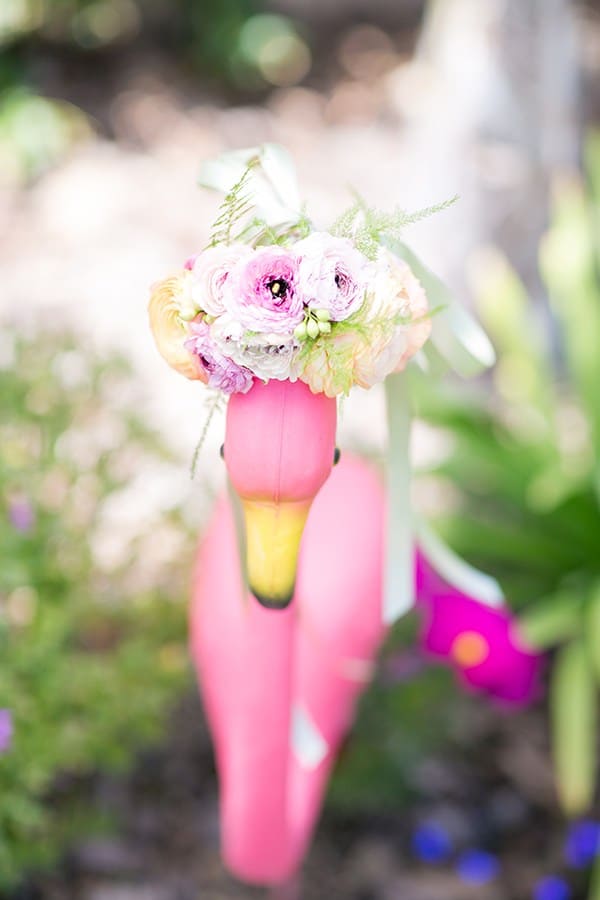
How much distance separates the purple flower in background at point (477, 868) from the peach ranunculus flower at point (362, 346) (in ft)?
3.45

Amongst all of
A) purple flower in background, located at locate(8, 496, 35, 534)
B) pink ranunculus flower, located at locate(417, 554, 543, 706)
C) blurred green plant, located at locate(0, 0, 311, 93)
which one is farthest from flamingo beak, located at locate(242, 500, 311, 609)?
blurred green plant, located at locate(0, 0, 311, 93)

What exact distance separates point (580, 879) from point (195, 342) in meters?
1.17

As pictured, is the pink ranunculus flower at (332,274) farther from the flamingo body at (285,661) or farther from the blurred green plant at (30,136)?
the blurred green plant at (30,136)

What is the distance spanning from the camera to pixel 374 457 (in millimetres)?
1731

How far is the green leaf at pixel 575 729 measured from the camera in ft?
4.98

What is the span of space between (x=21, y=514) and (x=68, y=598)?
151mm

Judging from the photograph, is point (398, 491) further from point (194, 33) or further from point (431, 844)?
point (194, 33)

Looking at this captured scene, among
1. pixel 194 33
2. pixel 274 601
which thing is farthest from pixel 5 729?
pixel 194 33

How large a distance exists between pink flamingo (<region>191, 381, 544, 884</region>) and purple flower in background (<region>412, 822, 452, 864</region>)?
43 centimetres

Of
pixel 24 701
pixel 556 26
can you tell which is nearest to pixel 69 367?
pixel 24 701

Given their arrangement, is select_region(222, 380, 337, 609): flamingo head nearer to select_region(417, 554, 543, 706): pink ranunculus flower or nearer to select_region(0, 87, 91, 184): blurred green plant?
select_region(417, 554, 543, 706): pink ranunculus flower

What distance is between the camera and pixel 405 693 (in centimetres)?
153

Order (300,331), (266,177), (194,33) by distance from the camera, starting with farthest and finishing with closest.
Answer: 1. (194,33)
2. (266,177)
3. (300,331)

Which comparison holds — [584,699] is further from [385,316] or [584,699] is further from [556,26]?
[556,26]
